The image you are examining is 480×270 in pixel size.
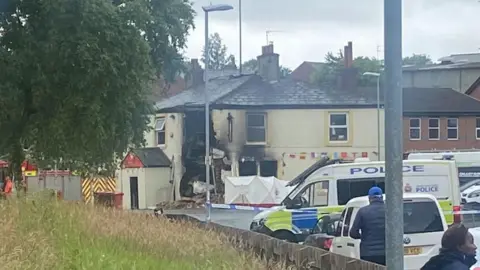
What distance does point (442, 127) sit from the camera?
5466cm

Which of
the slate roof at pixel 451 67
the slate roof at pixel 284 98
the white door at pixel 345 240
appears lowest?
the white door at pixel 345 240

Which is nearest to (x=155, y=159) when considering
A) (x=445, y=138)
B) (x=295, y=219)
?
(x=445, y=138)

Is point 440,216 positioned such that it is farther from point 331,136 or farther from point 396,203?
point 331,136

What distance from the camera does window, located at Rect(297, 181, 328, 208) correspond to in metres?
22.0

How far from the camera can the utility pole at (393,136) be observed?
16.9 feet

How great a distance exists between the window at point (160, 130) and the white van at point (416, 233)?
36697mm

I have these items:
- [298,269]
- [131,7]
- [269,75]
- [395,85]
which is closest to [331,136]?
[269,75]

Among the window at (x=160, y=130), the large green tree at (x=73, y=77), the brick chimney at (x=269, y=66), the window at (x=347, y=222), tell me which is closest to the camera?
the window at (x=347, y=222)

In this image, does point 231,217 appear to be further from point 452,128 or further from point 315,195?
point 452,128

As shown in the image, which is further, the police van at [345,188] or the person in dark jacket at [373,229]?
the police van at [345,188]

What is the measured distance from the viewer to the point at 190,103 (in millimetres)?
50281

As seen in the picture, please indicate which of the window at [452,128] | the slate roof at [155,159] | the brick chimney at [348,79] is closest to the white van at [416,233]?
the slate roof at [155,159]

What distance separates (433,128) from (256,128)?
1220 centimetres

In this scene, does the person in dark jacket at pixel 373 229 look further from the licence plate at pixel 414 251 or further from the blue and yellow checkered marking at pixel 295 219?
the blue and yellow checkered marking at pixel 295 219
